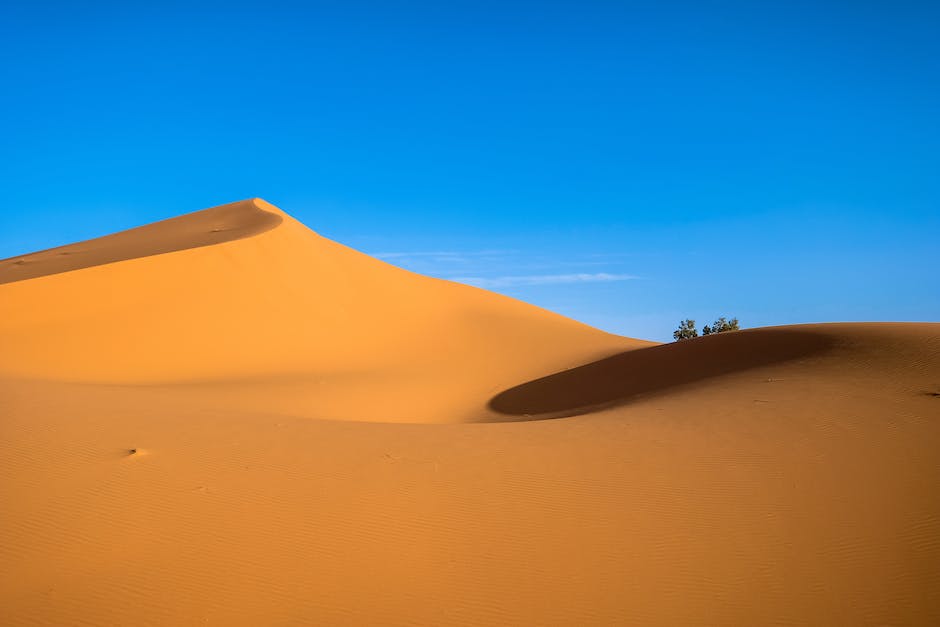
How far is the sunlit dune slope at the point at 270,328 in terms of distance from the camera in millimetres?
15523

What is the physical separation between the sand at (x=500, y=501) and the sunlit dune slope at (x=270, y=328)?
3.84 ft

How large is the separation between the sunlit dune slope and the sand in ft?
3.84

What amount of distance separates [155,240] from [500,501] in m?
25.8

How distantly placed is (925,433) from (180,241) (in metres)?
25.5

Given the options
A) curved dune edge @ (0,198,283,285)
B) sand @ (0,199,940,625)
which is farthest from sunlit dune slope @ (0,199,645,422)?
sand @ (0,199,940,625)

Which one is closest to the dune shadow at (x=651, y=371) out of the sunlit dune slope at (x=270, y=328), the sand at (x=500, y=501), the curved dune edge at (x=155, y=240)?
the sand at (x=500, y=501)

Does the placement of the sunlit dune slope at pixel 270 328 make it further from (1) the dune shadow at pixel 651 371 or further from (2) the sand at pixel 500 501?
(1) the dune shadow at pixel 651 371

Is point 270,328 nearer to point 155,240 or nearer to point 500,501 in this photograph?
point 155,240

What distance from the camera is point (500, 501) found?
6.33 meters

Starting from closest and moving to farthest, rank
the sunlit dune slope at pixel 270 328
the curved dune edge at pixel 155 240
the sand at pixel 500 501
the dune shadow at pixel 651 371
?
the sand at pixel 500 501 → the dune shadow at pixel 651 371 → the sunlit dune slope at pixel 270 328 → the curved dune edge at pixel 155 240

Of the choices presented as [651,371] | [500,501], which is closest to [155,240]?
[651,371]

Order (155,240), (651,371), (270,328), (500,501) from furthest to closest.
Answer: (155,240) → (270,328) → (651,371) → (500,501)

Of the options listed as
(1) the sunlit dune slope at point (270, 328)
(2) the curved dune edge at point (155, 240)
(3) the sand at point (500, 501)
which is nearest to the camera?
(3) the sand at point (500, 501)

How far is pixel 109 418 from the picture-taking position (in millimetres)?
8680
